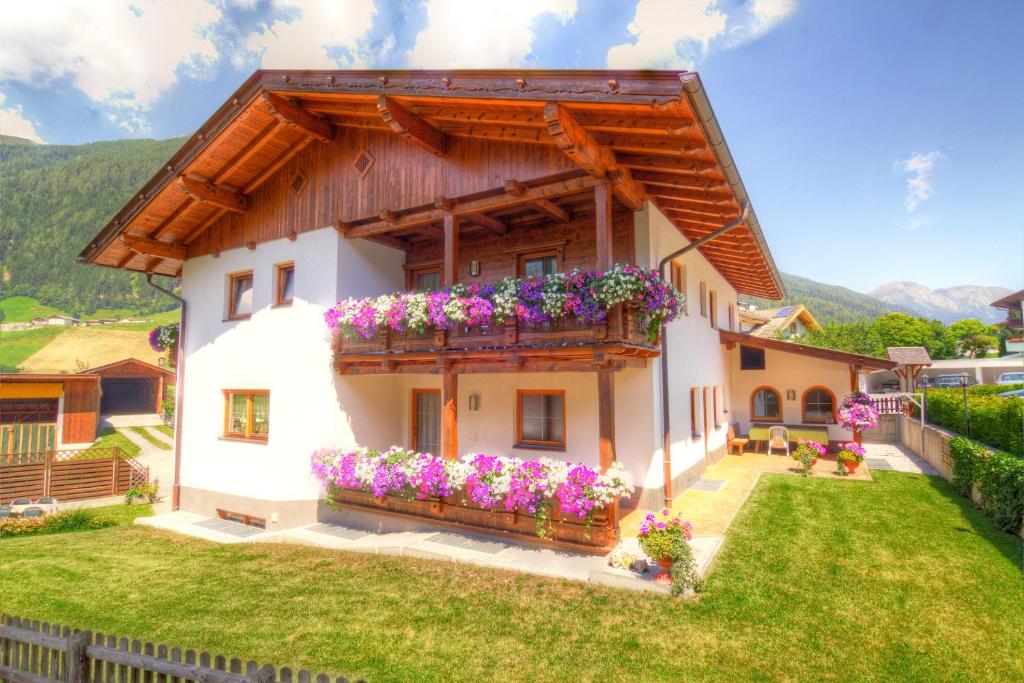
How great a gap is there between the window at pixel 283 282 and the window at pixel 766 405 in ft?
55.4

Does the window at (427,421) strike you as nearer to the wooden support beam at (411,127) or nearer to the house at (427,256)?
the house at (427,256)

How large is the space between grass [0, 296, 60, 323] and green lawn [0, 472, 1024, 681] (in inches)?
4064

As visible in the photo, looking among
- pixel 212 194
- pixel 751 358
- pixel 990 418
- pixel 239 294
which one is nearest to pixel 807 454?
pixel 990 418

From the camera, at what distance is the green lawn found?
5.21 meters

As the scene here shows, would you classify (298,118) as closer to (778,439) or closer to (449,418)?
(449,418)

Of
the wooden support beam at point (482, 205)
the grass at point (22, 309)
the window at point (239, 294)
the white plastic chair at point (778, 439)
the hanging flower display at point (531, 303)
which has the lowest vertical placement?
the white plastic chair at point (778, 439)

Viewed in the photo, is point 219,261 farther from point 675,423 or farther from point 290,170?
point 675,423

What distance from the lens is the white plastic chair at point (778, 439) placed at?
17.2 metres

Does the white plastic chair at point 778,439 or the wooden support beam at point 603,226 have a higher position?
the wooden support beam at point 603,226

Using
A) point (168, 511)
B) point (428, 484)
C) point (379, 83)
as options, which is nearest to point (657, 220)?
point (379, 83)

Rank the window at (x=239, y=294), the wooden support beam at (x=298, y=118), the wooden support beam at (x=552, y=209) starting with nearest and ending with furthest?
the wooden support beam at (x=552, y=209) < the wooden support beam at (x=298, y=118) < the window at (x=239, y=294)

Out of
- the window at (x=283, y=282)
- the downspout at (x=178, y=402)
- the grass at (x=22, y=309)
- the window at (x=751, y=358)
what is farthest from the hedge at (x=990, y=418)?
the grass at (x=22, y=309)

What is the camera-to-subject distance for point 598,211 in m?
8.47

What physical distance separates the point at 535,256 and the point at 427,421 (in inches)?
185
